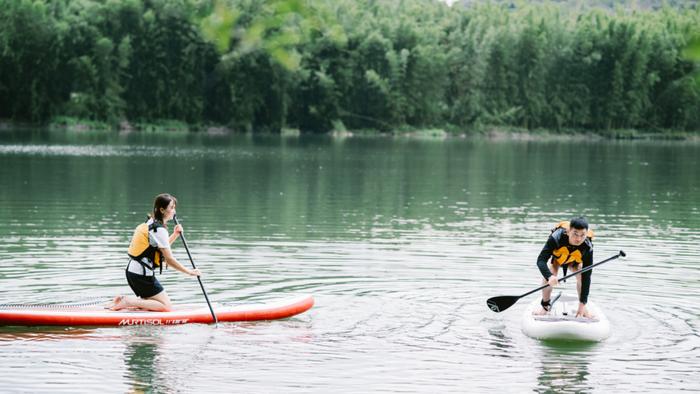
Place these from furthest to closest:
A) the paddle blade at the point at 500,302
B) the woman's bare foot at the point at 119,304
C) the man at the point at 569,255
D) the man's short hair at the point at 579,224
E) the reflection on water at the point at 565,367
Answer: the paddle blade at the point at 500,302 < the woman's bare foot at the point at 119,304 < the man at the point at 569,255 < the man's short hair at the point at 579,224 < the reflection on water at the point at 565,367

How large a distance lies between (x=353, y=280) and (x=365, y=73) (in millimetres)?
72331

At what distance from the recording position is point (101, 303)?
11938 mm

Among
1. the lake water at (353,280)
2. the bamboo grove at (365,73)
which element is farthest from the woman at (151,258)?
the bamboo grove at (365,73)

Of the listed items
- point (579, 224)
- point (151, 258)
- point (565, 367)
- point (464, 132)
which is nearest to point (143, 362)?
point (151, 258)

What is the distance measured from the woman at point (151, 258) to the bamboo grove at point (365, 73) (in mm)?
61598

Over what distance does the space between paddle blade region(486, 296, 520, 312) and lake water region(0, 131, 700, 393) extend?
0.17 m

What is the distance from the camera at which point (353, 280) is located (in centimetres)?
1469

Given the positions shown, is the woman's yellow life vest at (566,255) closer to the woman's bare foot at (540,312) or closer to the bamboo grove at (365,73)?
the woman's bare foot at (540,312)

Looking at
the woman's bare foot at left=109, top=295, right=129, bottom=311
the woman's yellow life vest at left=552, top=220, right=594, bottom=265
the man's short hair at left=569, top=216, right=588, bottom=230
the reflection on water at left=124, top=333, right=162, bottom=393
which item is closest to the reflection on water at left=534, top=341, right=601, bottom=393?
the woman's yellow life vest at left=552, top=220, right=594, bottom=265

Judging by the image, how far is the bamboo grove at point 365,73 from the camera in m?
75.2

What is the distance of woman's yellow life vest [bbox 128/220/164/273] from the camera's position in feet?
37.5

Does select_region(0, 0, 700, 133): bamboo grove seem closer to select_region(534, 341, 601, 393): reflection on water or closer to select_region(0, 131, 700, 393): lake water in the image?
select_region(0, 131, 700, 393): lake water

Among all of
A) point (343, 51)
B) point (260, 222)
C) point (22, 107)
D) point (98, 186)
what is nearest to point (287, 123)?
point (343, 51)

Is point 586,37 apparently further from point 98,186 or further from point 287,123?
point 98,186
